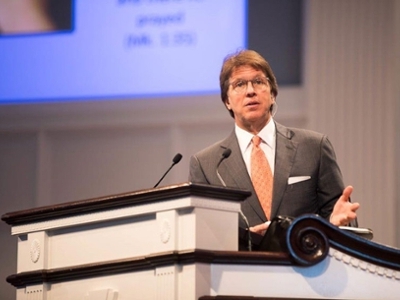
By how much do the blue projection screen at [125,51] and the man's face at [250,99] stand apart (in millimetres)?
2168

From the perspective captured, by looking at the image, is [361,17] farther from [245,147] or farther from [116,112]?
[245,147]

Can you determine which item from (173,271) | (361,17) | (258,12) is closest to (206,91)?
(258,12)

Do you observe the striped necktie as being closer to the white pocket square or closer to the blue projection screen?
the white pocket square

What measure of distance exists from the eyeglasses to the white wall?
2.23m

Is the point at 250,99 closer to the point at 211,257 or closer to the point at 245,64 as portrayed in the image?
the point at 245,64

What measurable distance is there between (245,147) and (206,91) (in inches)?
91.7

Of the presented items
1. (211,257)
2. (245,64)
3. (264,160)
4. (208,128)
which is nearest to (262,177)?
(264,160)

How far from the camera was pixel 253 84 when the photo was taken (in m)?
4.07

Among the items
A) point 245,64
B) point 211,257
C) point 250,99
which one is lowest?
point 211,257

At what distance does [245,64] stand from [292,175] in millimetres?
560

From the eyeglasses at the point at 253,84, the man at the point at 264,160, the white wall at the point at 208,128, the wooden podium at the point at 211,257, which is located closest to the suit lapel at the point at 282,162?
the man at the point at 264,160

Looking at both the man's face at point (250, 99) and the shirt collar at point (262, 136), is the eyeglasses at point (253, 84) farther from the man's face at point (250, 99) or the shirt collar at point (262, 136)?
the shirt collar at point (262, 136)

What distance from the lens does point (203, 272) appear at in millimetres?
2771

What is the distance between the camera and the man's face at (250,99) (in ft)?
13.3
